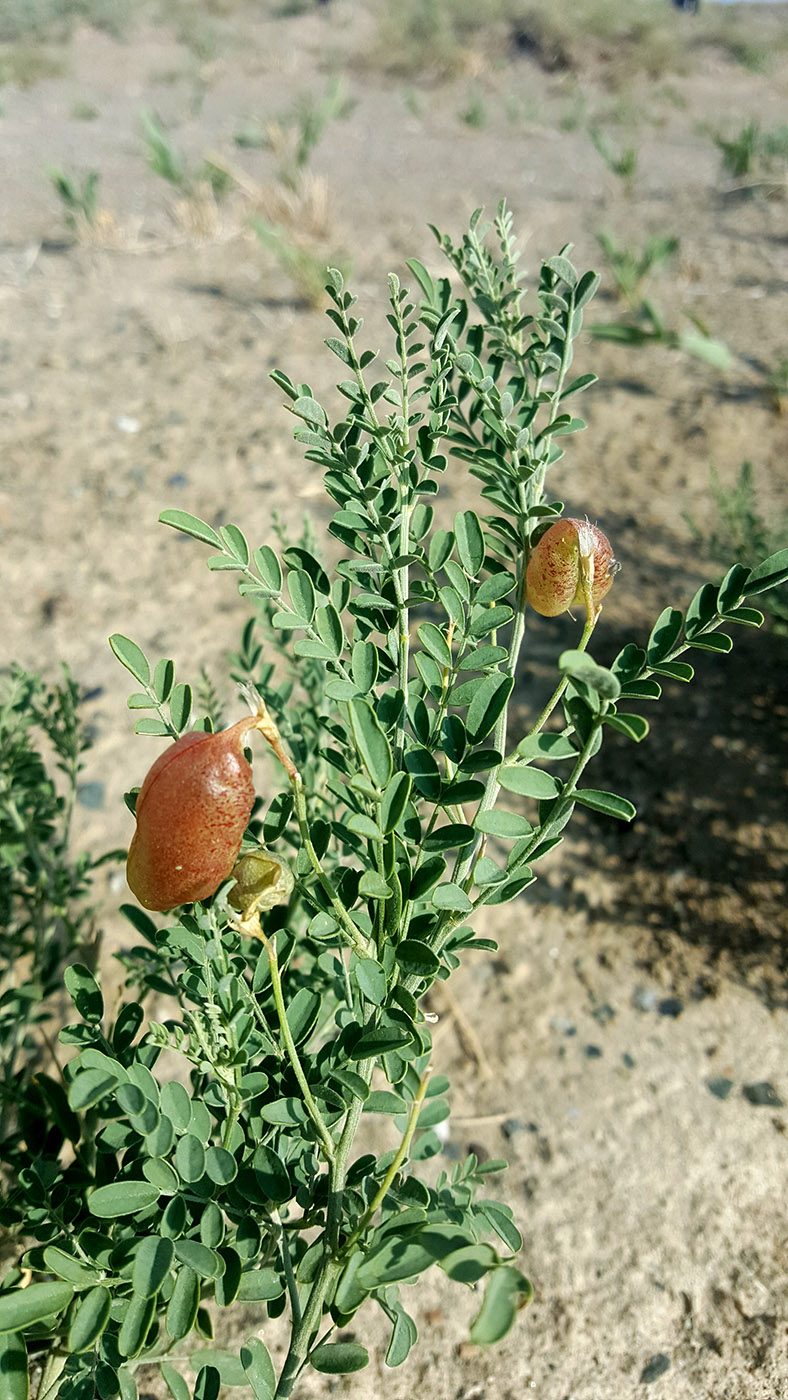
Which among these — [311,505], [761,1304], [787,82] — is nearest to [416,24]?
[787,82]

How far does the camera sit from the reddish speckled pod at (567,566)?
71 centimetres

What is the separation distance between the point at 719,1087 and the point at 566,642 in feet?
3.74

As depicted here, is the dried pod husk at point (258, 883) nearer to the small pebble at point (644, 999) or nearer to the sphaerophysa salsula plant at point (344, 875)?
the sphaerophysa salsula plant at point (344, 875)

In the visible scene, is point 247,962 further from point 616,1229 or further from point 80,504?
point 80,504

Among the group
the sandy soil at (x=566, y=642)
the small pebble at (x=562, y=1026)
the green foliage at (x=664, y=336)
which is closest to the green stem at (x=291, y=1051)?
the sandy soil at (x=566, y=642)

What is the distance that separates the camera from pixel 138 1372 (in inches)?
44.8

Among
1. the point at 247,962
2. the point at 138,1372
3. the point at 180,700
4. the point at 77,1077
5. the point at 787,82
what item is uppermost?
the point at 787,82

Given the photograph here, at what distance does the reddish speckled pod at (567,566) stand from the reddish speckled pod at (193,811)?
0.89 ft

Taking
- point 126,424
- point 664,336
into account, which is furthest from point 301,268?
point 664,336

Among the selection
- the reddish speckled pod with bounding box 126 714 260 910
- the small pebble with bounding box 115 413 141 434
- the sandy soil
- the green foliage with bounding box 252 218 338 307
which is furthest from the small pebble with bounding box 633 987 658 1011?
the green foliage with bounding box 252 218 338 307

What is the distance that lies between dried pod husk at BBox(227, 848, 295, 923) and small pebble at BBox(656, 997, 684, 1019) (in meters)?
1.12

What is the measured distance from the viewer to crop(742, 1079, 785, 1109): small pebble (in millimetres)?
1455

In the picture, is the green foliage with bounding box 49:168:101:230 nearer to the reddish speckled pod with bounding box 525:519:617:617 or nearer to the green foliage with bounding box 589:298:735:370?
the green foliage with bounding box 589:298:735:370

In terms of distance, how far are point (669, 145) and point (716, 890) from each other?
6.93m
